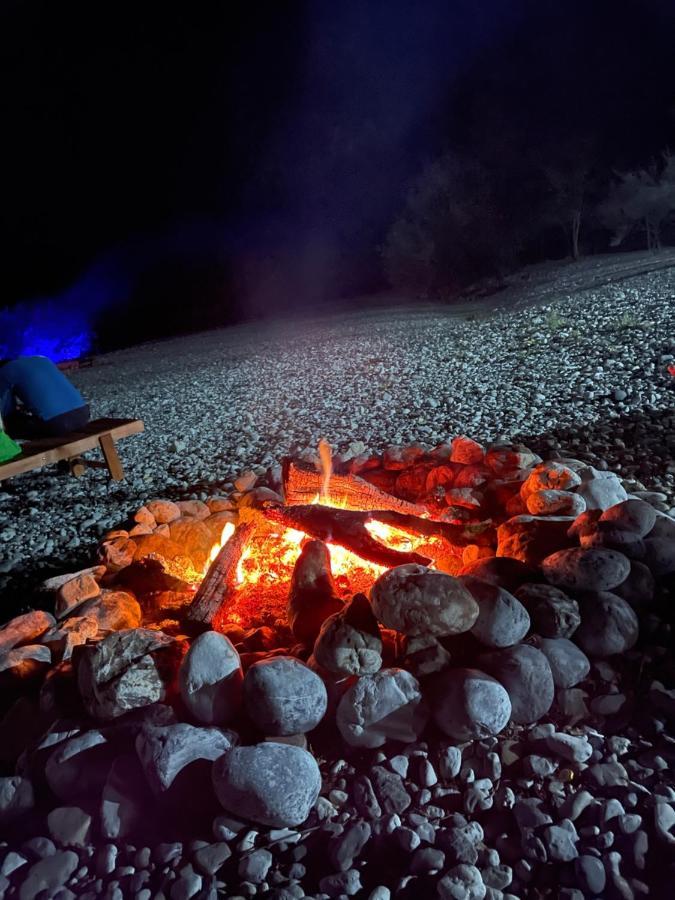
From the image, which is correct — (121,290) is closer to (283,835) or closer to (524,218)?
(524,218)

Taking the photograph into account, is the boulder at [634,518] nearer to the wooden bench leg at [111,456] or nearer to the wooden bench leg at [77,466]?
the wooden bench leg at [111,456]

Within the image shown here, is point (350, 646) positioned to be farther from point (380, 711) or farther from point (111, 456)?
point (111, 456)

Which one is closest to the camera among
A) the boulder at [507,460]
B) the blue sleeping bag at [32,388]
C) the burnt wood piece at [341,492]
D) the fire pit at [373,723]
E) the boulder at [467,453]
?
the fire pit at [373,723]

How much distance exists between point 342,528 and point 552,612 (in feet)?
3.59

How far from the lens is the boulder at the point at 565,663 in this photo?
2.27 metres

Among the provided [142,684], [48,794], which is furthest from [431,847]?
Result: [48,794]

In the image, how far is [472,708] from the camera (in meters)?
2.06

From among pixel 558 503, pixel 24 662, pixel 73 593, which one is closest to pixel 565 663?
pixel 558 503

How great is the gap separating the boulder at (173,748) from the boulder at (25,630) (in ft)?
3.48

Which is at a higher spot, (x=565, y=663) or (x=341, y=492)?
(x=341, y=492)

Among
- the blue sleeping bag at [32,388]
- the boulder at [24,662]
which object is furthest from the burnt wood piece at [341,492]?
the blue sleeping bag at [32,388]

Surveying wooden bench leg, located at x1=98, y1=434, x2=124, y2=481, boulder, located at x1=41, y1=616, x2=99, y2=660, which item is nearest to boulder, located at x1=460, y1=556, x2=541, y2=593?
boulder, located at x1=41, y1=616, x2=99, y2=660

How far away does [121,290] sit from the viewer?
32.5 meters

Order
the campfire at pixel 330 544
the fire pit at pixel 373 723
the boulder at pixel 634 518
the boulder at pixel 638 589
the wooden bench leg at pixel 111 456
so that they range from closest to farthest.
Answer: the fire pit at pixel 373 723, the boulder at pixel 638 589, the boulder at pixel 634 518, the campfire at pixel 330 544, the wooden bench leg at pixel 111 456
